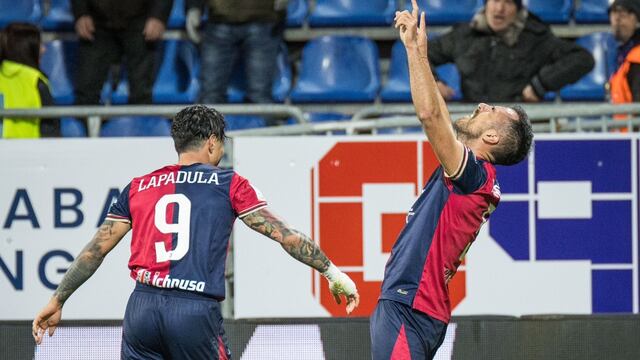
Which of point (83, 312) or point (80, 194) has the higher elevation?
point (80, 194)

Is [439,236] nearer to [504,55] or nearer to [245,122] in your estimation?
[504,55]

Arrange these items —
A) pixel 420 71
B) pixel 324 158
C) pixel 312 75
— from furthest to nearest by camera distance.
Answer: pixel 312 75
pixel 324 158
pixel 420 71

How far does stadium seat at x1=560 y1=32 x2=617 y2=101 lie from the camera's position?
35.9 feet

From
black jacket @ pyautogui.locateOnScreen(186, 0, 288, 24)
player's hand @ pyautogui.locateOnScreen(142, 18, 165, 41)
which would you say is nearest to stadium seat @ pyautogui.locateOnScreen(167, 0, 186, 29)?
player's hand @ pyautogui.locateOnScreen(142, 18, 165, 41)

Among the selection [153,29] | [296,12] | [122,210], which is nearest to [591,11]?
[296,12]

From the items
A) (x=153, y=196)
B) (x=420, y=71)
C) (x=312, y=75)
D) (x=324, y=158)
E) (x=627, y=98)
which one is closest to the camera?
(x=420, y=71)

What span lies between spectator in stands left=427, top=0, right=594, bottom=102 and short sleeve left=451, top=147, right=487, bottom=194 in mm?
4526

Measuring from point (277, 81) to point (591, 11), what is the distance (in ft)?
10.5

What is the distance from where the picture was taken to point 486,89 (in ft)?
30.9

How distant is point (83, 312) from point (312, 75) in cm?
403

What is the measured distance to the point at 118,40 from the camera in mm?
10516

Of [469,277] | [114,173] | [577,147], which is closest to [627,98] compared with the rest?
[577,147]

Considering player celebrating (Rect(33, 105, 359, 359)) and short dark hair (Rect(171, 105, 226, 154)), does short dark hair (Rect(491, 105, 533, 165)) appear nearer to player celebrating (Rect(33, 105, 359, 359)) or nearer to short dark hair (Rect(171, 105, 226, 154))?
player celebrating (Rect(33, 105, 359, 359))

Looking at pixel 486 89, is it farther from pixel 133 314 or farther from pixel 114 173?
pixel 133 314
